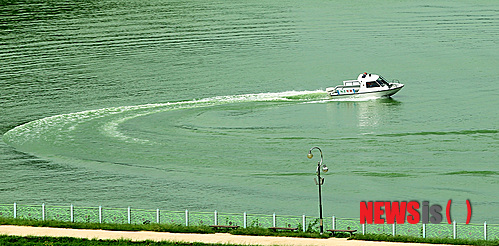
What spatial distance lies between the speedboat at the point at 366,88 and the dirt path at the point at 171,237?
52.6m

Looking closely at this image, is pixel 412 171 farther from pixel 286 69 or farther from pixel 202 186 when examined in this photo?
pixel 286 69

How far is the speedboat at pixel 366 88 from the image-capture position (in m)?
98.9

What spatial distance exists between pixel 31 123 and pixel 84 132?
9.66 m

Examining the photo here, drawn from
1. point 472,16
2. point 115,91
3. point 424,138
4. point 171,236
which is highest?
point 472,16

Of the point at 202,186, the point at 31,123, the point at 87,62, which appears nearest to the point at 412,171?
the point at 202,186

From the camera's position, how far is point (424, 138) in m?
77.6

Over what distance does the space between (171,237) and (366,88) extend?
188ft

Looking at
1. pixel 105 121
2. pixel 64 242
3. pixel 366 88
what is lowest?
pixel 64 242

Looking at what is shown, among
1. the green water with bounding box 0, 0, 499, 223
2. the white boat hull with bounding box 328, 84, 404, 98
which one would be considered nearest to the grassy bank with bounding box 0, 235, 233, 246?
the green water with bounding box 0, 0, 499, 223

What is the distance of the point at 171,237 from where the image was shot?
4916cm

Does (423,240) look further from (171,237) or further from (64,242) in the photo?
(64,242)

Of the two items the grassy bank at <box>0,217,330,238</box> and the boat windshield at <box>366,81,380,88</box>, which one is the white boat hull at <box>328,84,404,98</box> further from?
the grassy bank at <box>0,217,330,238</box>

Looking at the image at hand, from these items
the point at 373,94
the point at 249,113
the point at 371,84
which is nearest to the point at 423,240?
the point at 249,113

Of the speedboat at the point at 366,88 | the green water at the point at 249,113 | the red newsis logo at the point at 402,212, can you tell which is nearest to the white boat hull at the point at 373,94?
the speedboat at the point at 366,88
